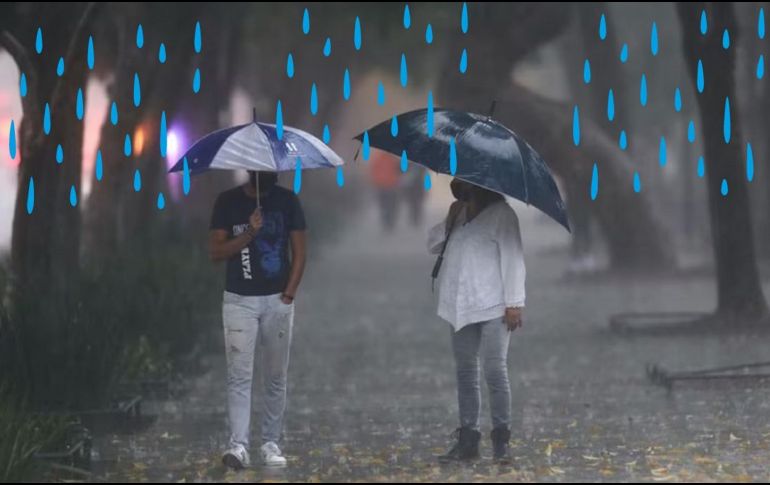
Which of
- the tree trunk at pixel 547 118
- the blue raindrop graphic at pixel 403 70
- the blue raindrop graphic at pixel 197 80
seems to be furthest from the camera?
the blue raindrop graphic at pixel 403 70

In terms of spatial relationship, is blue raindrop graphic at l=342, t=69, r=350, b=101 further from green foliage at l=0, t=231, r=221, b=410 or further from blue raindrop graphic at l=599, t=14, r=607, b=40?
green foliage at l=0, t=231, r=221, b=410

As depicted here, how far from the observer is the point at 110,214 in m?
19.1

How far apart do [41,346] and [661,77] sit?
114ft

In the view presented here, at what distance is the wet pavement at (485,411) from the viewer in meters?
10.0

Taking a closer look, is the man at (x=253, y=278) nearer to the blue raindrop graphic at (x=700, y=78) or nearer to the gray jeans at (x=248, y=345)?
the gray jeans at (x=248, y=345)

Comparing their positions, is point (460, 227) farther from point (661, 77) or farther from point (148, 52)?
point (661, 77)

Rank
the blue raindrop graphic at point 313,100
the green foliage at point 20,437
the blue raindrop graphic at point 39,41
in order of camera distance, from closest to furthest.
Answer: the green foliage at point 20,437 → the blue raindrop graphic at point 39,41 → the blue raindrop graphic at point 313,100

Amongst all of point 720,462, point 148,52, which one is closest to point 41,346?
point 720,462

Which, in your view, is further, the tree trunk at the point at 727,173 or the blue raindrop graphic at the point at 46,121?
the tree trunk at the point at 727,173

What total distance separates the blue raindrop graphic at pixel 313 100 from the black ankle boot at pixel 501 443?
100.0ft

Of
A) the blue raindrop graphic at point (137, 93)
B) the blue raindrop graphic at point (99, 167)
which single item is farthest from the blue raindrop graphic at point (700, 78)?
the blue raindrop graphic at point (99, 167)

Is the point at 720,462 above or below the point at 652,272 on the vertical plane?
below

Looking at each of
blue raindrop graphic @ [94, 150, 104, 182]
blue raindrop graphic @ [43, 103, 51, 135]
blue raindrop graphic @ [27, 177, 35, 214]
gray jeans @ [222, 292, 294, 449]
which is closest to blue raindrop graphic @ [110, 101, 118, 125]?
blue raindrop graphic @ [94, 150, 104, 182]

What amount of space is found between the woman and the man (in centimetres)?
83
